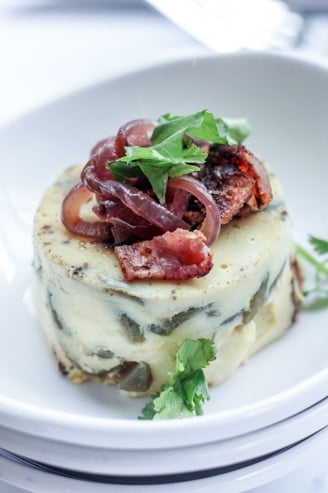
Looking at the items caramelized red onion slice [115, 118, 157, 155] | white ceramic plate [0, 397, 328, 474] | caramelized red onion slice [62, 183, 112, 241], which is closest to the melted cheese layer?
caramelized red onion slice [62, 183, 112, 241]

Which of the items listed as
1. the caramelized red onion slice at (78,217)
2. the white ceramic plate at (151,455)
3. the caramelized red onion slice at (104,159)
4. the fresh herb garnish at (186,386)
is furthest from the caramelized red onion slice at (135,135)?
the white ceramic plate at (151,455)

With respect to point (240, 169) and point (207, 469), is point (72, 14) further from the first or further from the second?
point (207, 469)

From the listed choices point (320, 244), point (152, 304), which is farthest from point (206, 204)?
point (320, 244)

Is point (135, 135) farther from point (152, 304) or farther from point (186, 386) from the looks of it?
point (186, 386)

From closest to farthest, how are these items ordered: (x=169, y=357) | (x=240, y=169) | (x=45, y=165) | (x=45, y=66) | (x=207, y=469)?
(x=207, y=469) < (x=169, y=357) < (x=240, y=169) < (x=45, y=165) < (x=45, y=66)

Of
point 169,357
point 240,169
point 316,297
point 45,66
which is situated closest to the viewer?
point 169,357

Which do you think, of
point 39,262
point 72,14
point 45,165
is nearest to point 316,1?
point 72,14
